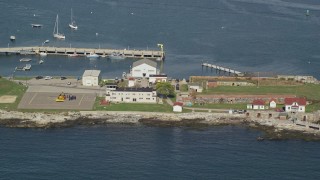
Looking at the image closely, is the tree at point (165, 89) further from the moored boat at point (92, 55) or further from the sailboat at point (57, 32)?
the sailboat at point (57, 32)

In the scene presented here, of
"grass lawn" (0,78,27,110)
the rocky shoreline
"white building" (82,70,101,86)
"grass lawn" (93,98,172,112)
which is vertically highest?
"white building" (82,70,101,86)

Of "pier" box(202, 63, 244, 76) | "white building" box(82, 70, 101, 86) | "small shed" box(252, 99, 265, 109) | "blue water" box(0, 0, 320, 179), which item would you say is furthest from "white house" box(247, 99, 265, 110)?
"white building" box(82, 70, 101, 86)

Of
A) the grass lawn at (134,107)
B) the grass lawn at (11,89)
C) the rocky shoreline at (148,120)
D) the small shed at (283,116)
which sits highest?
the grass lawn at (11,89)

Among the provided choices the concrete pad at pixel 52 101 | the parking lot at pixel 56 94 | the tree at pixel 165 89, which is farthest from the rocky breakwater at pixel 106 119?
the tree at pixel 165 89

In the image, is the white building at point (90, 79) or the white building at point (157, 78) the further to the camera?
the white building at point (157, 78)

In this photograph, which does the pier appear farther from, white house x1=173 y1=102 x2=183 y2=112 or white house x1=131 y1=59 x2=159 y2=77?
white house x1=173 y1=102 x2=183 y2=112

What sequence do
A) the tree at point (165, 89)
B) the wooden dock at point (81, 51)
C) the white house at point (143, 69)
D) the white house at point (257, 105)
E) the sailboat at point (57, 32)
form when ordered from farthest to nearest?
the sailboat at point (57, 32) → the wooden dock at point (81, 51) → the white house at point (143, 69) → the tree at point (165, 89) → the white house at point (257, 105)

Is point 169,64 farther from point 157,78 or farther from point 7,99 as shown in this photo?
point 7,99
